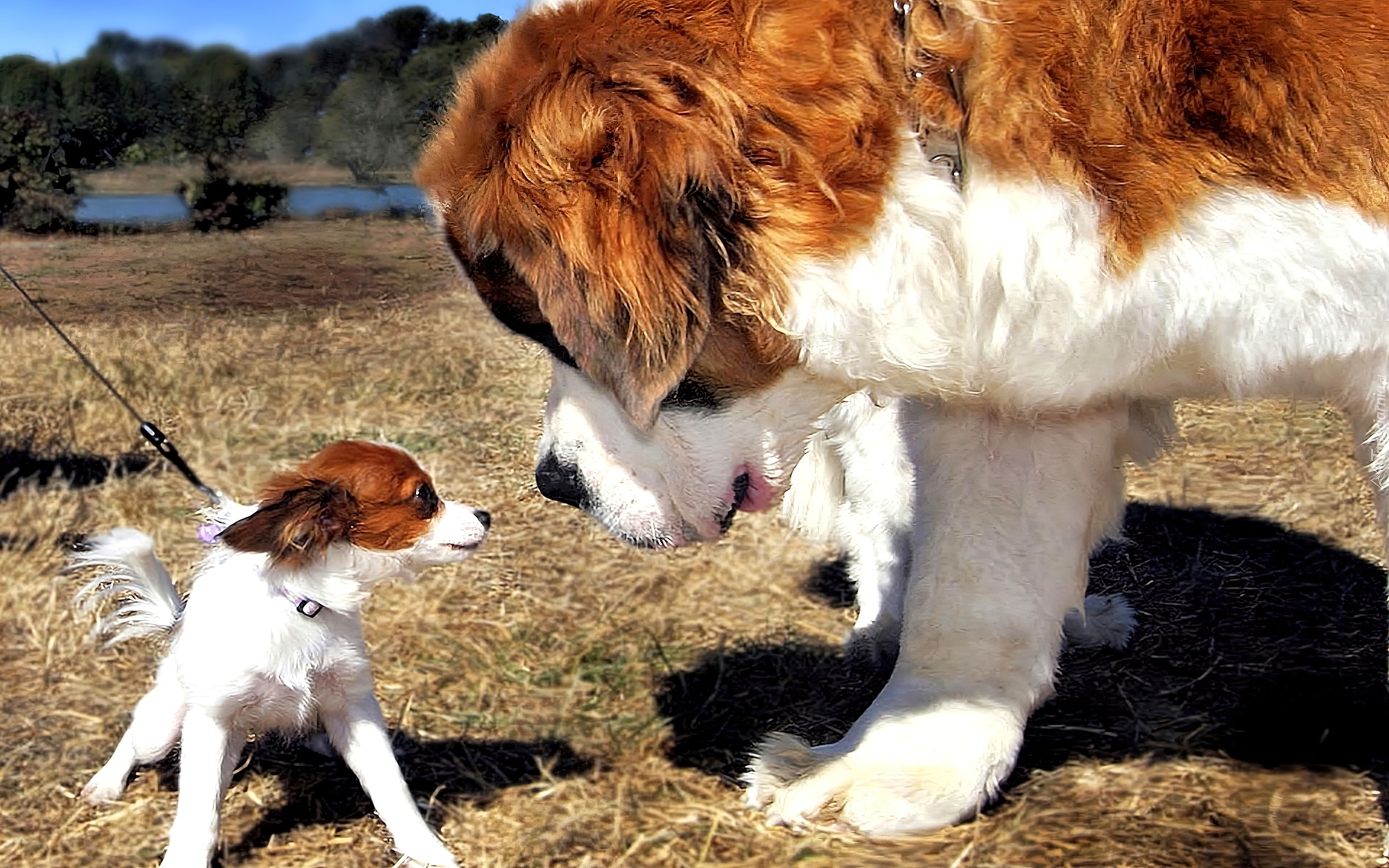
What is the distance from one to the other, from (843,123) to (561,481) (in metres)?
0.73

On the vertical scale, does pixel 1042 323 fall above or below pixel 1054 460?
above

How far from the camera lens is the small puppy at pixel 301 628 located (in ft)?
7.17

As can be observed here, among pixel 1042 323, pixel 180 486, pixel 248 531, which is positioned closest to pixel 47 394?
pixel 180 486

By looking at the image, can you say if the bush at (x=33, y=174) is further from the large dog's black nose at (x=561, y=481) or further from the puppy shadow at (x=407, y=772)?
the large dog's black nose at (x=561, y=481)

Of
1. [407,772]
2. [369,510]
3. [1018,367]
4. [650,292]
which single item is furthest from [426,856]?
[1018,367]

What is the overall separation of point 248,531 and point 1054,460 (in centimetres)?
139

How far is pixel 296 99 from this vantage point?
15.9 feet

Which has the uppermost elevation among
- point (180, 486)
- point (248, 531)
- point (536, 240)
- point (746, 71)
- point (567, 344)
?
point (746, 71)

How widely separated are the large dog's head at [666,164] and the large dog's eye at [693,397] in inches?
4.1

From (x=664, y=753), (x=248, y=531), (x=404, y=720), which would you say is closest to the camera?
(x=248, y=531)

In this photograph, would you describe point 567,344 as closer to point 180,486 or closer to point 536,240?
point 536,240

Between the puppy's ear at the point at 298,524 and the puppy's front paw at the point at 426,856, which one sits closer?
the puppy's ear at the point at 298,524

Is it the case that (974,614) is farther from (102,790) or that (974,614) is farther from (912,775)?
(102,790)

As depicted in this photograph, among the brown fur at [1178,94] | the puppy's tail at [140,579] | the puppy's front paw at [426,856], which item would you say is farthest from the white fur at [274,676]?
the brown fur at [1178,94]
